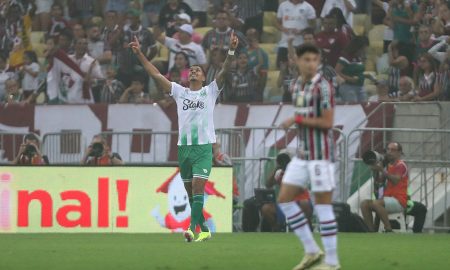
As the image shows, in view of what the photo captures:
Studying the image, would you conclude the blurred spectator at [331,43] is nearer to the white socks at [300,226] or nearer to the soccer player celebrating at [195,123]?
the soccer player celebrating at [195,123]

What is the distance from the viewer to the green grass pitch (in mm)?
12555

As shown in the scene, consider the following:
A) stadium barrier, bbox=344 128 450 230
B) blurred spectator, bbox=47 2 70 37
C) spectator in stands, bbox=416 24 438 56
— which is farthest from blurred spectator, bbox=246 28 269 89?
blurred spectator, bbox=47 2 70 37

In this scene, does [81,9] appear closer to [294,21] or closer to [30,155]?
[294,21]

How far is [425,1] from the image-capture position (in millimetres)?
24500

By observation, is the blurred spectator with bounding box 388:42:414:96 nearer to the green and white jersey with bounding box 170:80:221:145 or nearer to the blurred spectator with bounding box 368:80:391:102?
the blurred spectator with bounding box 368:80:391:102

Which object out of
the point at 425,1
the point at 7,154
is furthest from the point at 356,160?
the point at 7,154

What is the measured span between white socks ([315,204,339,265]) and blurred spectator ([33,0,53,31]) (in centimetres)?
1724

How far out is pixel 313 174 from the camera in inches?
452

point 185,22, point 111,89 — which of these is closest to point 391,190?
point 185,22

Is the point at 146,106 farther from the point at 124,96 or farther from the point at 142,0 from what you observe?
the point at 142,0

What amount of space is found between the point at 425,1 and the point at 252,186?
17.5ft

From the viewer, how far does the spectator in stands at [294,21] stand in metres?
25.2

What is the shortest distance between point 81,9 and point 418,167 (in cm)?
936

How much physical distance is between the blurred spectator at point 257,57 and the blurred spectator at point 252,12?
0.41m
